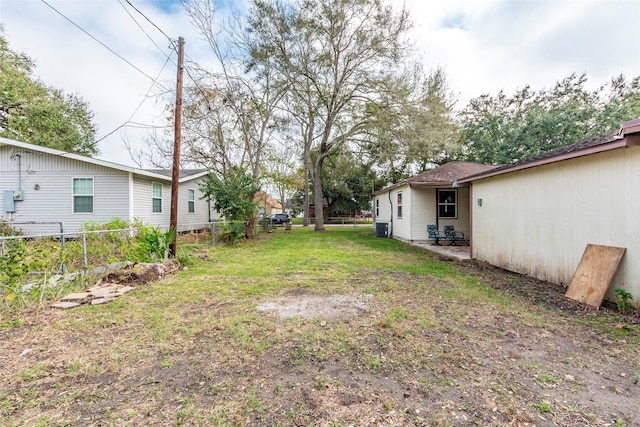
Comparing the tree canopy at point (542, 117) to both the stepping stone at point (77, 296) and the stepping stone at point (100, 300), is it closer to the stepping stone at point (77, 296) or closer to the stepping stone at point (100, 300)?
the stepping stone at point (100, 300)

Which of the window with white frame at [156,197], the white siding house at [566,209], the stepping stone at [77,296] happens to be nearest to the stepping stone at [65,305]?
the stepping stone at [77,296]

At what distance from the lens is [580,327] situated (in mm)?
3494

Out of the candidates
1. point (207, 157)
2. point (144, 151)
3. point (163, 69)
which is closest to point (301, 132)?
point (207, 157)

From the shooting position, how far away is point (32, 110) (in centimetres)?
1603

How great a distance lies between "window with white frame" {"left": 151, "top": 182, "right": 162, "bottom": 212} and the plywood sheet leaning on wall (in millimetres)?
13897

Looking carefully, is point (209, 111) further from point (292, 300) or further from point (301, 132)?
point (292, 300)

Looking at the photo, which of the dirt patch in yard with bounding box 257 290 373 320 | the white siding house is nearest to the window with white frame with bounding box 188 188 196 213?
the dirt patch in yard with bounding box 257 290 373 320

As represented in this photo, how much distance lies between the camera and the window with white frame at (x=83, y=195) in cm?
1086

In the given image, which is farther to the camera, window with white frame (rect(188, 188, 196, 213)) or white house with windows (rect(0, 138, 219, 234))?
window with white frame (rect(188, 188, 196, 213))

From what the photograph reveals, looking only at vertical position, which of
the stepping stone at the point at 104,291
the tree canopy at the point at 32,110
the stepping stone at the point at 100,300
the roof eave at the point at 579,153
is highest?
the tree canopy at the point at 32,110

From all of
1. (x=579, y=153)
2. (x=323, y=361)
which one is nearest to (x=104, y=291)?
(x=323, y=361)

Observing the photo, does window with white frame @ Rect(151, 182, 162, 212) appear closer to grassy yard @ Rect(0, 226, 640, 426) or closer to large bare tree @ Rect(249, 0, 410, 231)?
large bare tree @ Rect(249, 0, 410, 231)

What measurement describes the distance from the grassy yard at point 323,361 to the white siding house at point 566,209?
2.71ft

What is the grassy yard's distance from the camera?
6.63 feet
